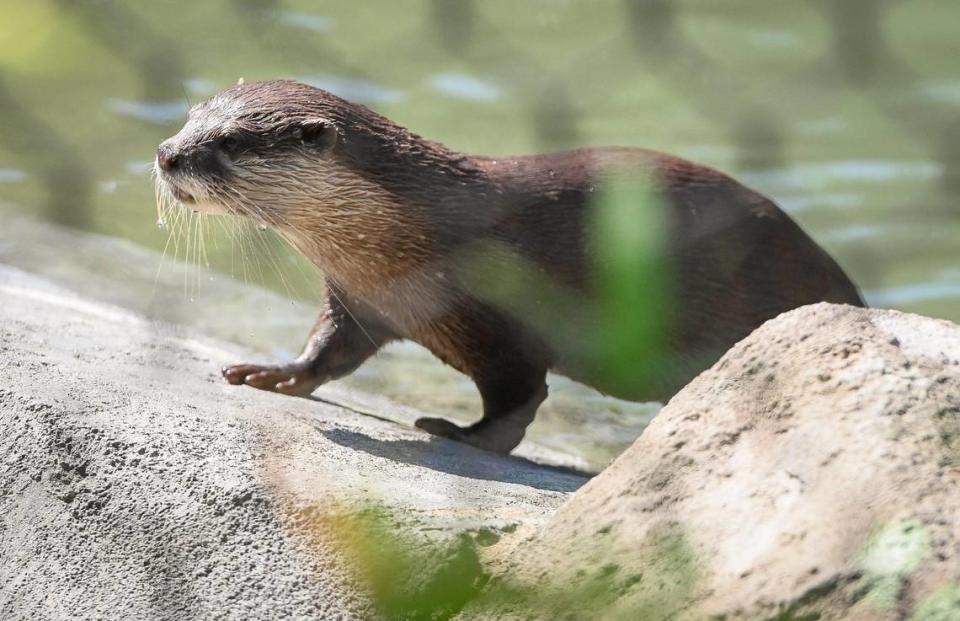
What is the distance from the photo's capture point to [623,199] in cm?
318

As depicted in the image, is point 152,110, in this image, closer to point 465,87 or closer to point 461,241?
point 465,87

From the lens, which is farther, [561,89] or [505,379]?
[561,89]

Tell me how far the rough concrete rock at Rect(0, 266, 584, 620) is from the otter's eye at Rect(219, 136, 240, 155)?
0.82 metres

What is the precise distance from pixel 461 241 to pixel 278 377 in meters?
0.47

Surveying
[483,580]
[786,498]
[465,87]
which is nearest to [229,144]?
[483,580]

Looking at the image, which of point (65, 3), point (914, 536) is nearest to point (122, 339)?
point (914, 536)

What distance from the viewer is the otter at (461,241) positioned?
304 cm

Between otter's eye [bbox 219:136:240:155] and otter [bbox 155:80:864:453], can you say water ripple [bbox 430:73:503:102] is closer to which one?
otter [bbox 155:80:864:453]

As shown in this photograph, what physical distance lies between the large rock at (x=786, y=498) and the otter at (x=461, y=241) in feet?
4.09

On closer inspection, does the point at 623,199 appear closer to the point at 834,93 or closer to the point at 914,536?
the point at 914,536

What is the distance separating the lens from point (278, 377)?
3037 mm

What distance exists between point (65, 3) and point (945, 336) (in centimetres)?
473

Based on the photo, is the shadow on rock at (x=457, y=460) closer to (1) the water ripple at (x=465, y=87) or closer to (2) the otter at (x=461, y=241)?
(2) the otter at (x=461, y=241)

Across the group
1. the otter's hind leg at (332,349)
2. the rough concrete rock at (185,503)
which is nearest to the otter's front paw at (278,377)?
the otter's hind leg at (332,349)
